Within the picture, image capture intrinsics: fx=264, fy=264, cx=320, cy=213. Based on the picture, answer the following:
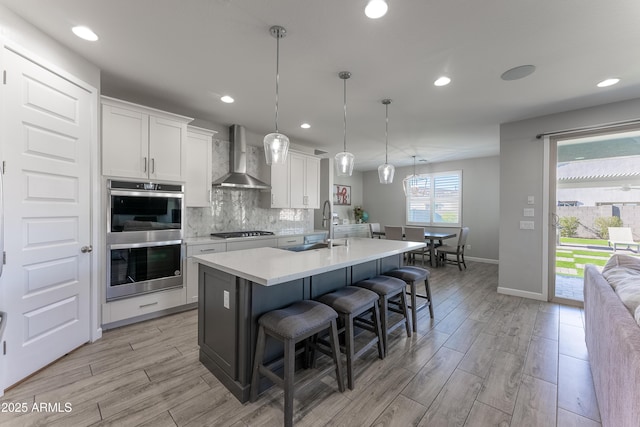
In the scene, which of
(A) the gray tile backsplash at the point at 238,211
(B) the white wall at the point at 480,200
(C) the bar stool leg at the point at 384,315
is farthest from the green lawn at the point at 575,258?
(A) the gray tile backsplash at the point at 238,211

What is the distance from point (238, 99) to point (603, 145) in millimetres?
4751

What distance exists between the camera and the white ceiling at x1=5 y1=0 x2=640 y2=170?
70.2 inches

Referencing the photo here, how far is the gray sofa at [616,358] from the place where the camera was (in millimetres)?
1025

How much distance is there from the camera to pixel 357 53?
2.27m

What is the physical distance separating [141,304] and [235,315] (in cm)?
185

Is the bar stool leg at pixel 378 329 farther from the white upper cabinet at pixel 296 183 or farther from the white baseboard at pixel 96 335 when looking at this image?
the white upper cabinet at pixel 296 183

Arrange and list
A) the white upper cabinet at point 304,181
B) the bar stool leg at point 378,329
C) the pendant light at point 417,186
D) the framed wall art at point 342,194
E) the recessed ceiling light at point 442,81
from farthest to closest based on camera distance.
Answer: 1. the framed wall art at point 342,194
2. the pendant light at point 417,186
3. the white upper cabinet at point 304,181
4. the recessed ceiling light at point 442,81
5. the bar stool leg at point 378,329

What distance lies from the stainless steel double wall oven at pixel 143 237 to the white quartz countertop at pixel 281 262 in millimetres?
1249

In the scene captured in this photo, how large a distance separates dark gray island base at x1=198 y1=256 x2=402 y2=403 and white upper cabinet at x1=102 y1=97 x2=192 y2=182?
5.24 ft

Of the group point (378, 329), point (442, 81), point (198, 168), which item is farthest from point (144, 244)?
point (442, 81)

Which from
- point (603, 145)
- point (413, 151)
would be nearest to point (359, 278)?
point (603, 145)

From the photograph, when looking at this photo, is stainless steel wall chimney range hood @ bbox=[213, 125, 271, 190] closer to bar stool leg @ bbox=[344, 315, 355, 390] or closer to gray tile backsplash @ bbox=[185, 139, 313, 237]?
gray tile backsplash @ bbox=[185, 139, 313, 237]

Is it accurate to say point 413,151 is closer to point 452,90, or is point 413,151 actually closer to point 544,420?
point 452,90

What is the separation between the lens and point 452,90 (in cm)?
296
